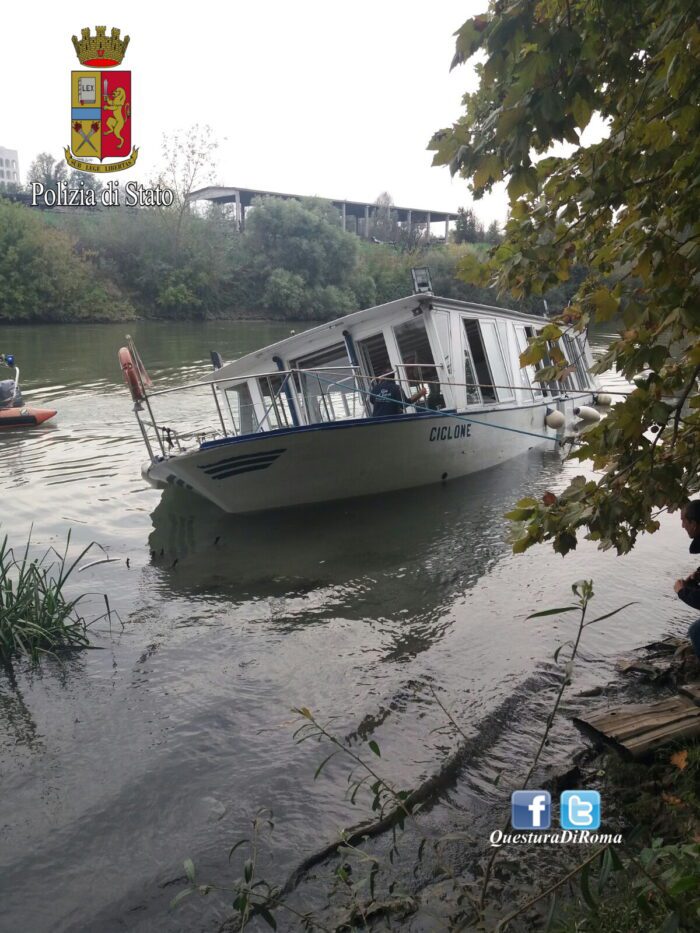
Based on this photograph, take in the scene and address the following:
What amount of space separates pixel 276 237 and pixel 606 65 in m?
61.1

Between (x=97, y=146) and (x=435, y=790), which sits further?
(x=97, y=146)

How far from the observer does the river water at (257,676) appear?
4992mm

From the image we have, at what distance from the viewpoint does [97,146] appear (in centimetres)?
2522

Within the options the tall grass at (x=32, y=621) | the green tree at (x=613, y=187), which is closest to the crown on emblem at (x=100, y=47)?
the tall grass at (x=32, y=621)

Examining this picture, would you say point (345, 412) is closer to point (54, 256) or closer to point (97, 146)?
point (97, 146)

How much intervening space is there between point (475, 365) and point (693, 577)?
10676 millimetres

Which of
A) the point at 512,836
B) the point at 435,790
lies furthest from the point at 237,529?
the point at 512,836

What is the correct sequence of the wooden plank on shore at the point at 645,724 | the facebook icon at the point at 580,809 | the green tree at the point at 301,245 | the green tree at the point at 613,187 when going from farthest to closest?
1. the green tree at the point at 301,245
2. the wooden plank on shore at the point at 645,724
3. the facebook icon at the point at 580,809
4. the green tree at the point at 613,187

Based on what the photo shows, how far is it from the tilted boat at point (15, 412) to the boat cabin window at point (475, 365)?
38.6 feet

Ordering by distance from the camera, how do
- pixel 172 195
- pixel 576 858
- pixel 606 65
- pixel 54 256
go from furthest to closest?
1. pixel 172 195
2. pixel 54 256
3. pixel 576 858
4. pixel 606 65

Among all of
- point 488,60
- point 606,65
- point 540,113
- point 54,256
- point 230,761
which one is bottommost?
point 230,761

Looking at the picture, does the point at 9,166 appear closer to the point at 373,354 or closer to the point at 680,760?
the point at 373,354

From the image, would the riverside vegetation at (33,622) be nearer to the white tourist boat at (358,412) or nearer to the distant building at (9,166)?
the white tourist boat at (358,412)

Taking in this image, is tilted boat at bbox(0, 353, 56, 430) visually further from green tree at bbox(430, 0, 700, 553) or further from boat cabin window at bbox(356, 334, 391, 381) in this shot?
green tree at bbox(430, 0, 700, 553)
